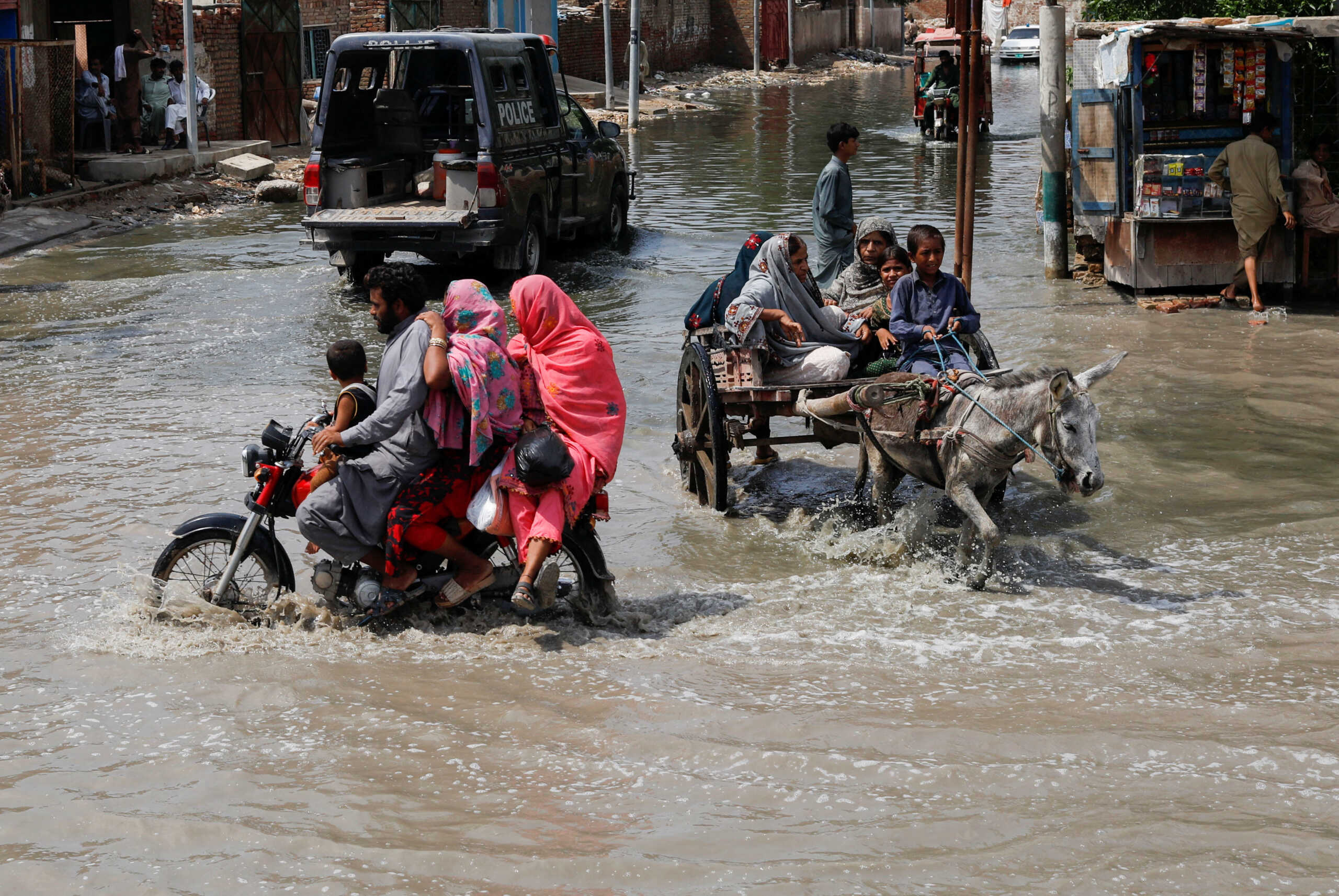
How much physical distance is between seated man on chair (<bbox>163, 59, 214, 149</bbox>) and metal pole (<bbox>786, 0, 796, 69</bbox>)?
33.3 meters

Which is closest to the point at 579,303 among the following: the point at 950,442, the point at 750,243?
the point at 750,243

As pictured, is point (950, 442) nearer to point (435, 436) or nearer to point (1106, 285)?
point (435, 436)

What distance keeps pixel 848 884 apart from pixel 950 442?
289cm

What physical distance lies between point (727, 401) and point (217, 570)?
284 cm

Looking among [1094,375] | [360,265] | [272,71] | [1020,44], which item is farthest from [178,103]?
[1020,44]

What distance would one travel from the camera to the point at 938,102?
29500 mm

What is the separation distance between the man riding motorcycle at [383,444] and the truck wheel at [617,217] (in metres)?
11.1

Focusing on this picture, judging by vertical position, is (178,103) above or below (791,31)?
below

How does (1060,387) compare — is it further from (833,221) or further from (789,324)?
(833,221)

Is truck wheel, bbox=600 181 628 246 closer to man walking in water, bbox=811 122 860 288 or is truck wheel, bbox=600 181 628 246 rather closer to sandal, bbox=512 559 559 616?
man walking in water, bbox=811 122 860 288

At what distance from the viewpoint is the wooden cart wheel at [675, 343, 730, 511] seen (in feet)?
24.8

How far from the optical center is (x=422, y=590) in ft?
19.8

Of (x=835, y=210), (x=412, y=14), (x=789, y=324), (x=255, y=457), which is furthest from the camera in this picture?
(x=412, y=14)

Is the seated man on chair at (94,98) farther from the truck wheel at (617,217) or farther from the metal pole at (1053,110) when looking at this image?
the metal pole at (1053,110)
